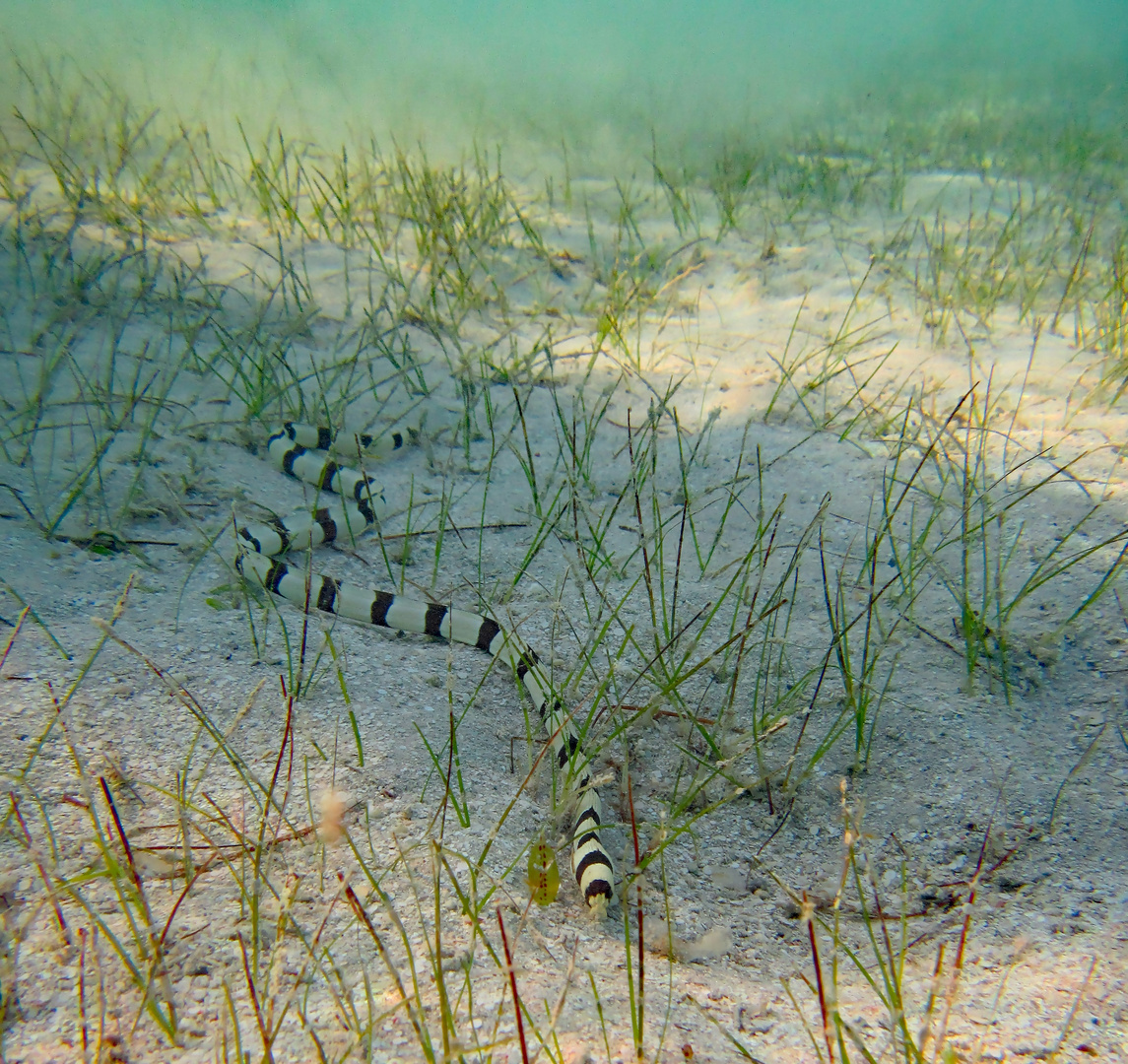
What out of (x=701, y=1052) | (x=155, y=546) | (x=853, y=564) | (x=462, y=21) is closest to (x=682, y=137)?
(x=853, y=564)

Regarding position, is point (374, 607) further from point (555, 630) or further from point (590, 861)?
point (590, 861)

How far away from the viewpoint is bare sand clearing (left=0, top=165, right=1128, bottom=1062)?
127 cm

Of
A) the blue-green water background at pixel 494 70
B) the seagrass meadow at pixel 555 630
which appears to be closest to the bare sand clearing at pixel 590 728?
the seagrass meadow at pixel 555 630

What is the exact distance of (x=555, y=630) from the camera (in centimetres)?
204

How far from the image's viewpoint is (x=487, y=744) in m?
2.02

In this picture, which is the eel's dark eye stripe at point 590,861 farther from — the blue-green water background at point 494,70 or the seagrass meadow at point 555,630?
the blue-green water background at point 494,70

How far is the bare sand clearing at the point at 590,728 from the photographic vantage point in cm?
127

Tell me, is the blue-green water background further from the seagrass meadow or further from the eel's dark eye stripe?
the eel's dark eye stripe

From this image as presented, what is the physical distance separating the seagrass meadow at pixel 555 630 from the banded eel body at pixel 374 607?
0.02 meters

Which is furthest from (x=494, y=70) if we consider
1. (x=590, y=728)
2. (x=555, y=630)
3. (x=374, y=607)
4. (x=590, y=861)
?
(x=590, y=861)

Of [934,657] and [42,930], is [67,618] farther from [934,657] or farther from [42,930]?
[934,657]

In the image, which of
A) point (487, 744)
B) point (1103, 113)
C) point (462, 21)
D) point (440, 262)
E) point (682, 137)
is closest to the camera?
point (487, 744)

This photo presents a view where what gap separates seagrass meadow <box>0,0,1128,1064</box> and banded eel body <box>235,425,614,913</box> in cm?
2

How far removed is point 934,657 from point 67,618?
270cm
